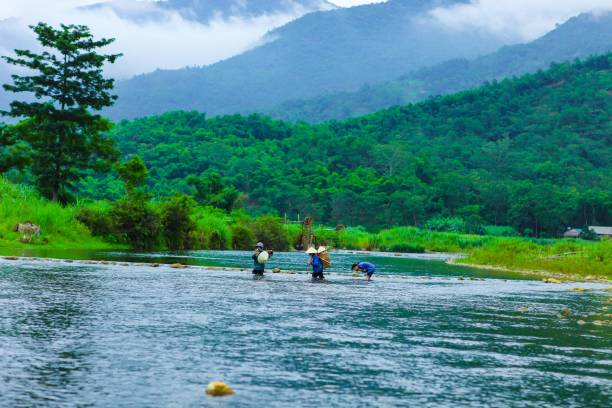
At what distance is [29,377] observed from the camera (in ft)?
40.7

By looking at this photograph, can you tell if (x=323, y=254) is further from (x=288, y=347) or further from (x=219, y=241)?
(x=219, y=241)

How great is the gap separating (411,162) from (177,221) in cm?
10566

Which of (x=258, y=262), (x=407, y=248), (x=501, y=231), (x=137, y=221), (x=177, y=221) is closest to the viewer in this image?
(x=258, y=262)

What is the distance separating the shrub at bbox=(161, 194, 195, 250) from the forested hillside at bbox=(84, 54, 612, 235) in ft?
170

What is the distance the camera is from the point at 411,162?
163 m

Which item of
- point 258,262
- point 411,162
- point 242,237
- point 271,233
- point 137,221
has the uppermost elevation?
point 411,162

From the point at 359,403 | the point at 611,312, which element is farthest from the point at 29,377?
the point at 611,312

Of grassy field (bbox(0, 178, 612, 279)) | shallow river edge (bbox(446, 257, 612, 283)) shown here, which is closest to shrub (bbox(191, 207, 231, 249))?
grassy field (bbox(0, 178, 612, 279))

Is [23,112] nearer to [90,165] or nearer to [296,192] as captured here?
[90,165]

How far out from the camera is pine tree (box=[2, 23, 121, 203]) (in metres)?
56.0

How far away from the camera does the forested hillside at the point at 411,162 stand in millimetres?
138375

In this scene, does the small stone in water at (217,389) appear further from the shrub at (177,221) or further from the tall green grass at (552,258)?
the shrub at (177,221)

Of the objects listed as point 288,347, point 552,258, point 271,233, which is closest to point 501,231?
point 271,233

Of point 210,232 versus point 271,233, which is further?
point 271,233
